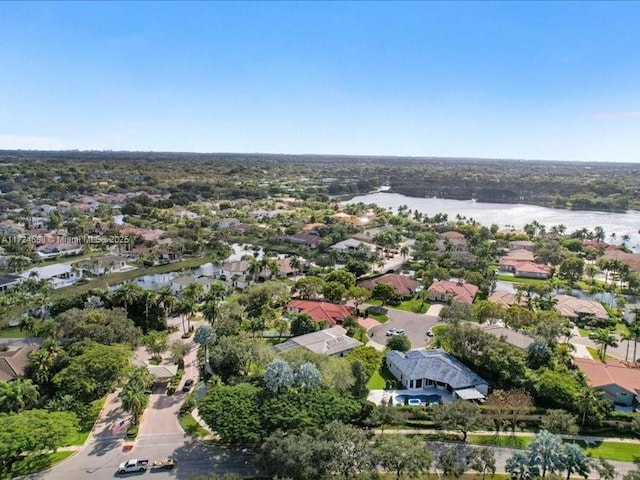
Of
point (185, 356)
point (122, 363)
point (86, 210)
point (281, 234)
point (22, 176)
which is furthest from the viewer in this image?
point (22, 176)

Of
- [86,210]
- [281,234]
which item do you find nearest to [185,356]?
[281,234]

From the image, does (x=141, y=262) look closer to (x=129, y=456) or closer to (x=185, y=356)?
(x=185, y=356)

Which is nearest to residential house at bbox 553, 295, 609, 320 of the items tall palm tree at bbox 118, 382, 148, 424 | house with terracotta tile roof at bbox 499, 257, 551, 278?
house with terracotta tile roof at bbox 499, 257, 551, 278

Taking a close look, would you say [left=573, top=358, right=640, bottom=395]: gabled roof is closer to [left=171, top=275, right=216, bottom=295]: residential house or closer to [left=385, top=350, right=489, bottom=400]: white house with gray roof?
[left=385, top=350, right=489, bottom=400]: white house with gray roof

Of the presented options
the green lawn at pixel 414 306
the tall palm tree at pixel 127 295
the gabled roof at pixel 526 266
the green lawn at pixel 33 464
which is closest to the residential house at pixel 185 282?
the tall palm tree at pixel 127 295

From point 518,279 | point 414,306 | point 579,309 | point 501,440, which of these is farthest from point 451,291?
point 501,440

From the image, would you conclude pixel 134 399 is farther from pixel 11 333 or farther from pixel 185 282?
pixel 185 282
